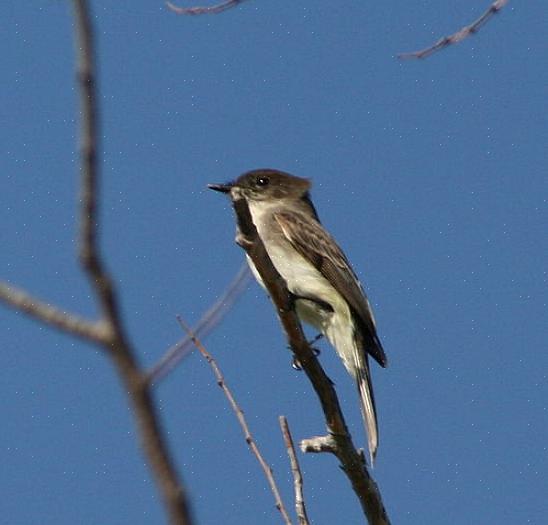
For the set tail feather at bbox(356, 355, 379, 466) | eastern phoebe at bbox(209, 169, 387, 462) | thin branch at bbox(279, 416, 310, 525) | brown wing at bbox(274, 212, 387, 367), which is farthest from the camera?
brown wing at bbox(274, 212, 387, 367)

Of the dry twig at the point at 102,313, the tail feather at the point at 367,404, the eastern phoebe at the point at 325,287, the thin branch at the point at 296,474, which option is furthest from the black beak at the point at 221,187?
the dry twig at the point at 102,313

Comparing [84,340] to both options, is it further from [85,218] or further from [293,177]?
[293,177]

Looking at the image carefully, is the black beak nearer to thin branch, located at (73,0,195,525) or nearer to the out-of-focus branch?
the out-of-focus branch

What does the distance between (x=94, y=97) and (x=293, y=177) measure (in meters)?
7.70

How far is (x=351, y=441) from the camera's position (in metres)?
5.51

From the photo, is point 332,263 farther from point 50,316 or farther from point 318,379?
point 50,316

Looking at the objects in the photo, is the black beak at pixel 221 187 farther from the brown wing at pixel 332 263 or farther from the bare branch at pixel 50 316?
the bare branch at pixel 50 316

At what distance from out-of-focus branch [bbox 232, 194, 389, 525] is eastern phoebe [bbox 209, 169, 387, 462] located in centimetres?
123

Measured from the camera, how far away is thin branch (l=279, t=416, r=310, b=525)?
4.32 meters

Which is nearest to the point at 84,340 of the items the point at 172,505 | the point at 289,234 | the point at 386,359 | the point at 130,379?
the point at 130,379

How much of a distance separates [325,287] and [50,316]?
6.25 metres

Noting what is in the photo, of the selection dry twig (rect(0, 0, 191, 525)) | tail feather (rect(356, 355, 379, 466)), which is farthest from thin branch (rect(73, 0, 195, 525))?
tail feather (rect(356, 355, 379, 466))

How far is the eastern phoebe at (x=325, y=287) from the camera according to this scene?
742cm

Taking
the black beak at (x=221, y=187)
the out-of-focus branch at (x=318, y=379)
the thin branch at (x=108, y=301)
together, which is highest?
the black beak at (x=221, y=187)
